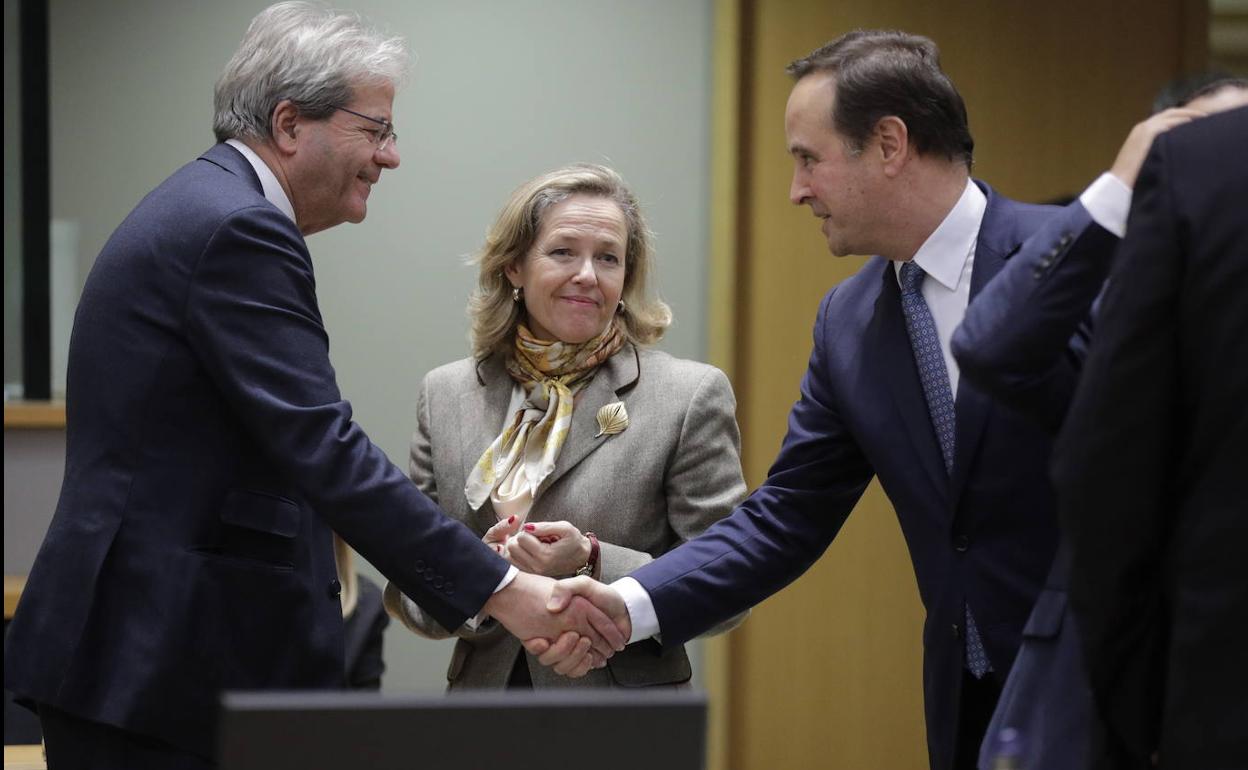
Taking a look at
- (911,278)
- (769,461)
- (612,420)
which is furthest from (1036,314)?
(769,461)

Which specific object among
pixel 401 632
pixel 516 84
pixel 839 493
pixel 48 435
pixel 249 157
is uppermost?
pixel 516 84

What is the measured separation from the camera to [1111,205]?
1.69 meters

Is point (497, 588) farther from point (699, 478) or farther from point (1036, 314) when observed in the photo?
point (1036, 314)

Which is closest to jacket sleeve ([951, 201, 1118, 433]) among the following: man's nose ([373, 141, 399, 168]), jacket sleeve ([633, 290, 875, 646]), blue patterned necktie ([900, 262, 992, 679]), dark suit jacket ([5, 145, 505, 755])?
blue patterned necktie ([900, 262, 992, 679])

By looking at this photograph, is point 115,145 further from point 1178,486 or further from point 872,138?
point 1178,486

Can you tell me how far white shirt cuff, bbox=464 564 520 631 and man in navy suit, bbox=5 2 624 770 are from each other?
7cm

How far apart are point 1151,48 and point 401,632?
2.91m

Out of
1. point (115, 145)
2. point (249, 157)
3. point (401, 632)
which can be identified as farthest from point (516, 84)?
point (249, 157)

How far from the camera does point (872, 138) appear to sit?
231 cm

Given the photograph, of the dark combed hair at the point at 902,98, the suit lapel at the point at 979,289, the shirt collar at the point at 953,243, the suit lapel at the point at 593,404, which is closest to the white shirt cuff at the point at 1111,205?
the suit lapel at the point at 979,289

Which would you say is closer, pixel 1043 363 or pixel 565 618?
pixel 1043 363

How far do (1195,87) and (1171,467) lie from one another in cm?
53

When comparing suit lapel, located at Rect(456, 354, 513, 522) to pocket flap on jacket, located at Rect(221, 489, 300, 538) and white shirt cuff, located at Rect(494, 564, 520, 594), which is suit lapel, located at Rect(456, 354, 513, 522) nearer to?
white shirt cuff, located at Rect(494, 564, 520, 594)

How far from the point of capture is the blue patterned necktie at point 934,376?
2094 millimetres
